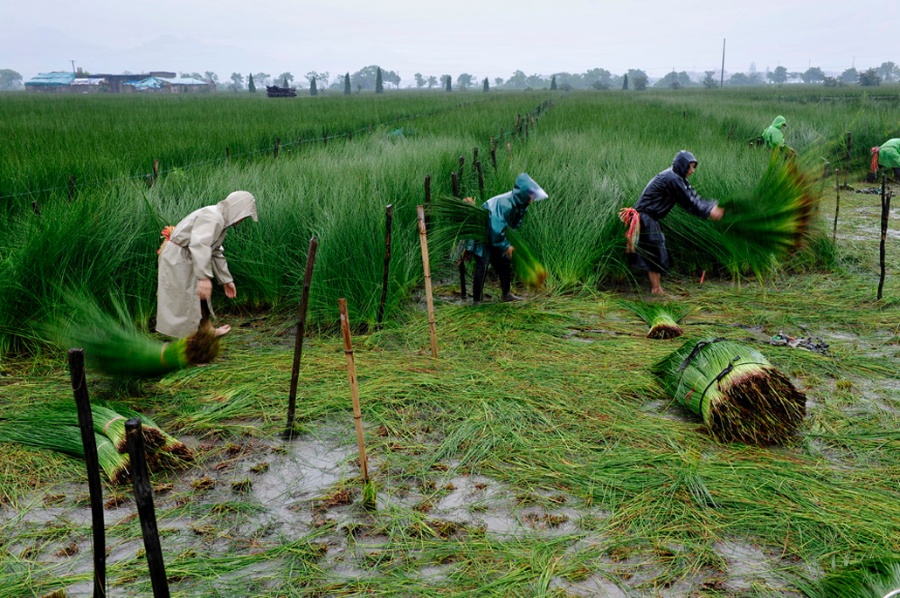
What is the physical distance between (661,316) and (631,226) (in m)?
1.08

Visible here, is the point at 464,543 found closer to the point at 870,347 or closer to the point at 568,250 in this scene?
the point at 870,347

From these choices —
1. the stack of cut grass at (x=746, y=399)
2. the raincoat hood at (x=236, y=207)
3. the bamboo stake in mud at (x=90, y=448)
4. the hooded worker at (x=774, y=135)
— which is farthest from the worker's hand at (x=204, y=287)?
the hooded worker at (x=774, y=135)

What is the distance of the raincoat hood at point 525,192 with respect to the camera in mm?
5008

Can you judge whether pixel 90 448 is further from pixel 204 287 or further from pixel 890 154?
pixel 890 154

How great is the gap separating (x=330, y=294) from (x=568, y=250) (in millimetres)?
2085

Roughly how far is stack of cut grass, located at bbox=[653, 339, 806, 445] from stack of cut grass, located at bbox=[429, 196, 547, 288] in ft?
7.11

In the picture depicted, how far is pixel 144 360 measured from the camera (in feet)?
11.9

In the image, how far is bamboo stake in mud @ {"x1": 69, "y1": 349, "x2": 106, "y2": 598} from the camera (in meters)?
1.83

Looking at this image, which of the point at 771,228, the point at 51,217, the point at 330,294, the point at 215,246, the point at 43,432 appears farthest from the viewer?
the point at 771,228

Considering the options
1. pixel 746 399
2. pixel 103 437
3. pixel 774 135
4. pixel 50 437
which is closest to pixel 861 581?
pixel 746 399

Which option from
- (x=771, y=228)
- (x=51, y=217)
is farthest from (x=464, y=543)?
(x=771, y=228)

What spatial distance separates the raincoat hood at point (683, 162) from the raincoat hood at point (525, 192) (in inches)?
49.8

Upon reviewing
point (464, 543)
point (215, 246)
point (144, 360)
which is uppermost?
point (215, 246)

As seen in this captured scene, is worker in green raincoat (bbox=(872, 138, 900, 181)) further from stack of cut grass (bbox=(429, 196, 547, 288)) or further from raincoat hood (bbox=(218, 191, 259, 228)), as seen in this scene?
raincoat hood (bbox=(218, 191, 259, 228))
